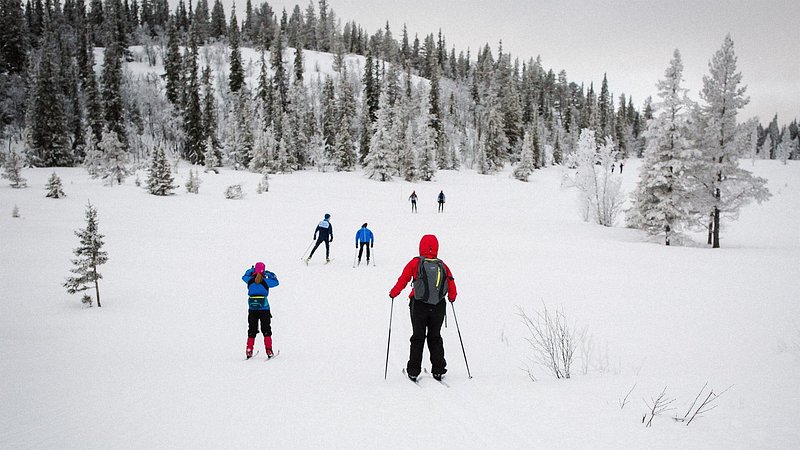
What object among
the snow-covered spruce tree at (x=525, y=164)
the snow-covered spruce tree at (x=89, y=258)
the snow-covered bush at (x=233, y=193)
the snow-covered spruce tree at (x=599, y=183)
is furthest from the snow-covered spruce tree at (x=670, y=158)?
the snow-covered spruce tree at (x=525, y=164)

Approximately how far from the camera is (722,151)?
21.1 meters

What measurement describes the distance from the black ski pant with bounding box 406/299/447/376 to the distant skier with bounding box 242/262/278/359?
Result: 2.56 m

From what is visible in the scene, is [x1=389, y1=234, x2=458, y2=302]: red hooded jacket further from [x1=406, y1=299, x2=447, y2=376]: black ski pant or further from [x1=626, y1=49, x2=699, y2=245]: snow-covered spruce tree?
[x1=626, y1=49, x2=699, y2=245]: snow-covered spruce tree

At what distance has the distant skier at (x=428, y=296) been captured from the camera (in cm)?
497

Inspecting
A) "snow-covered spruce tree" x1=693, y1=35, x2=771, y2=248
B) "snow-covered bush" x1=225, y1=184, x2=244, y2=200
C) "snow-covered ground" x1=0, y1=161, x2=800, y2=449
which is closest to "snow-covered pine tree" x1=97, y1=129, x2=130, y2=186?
"snow-covered bush" x1=225, y1=184, x2=244, y2=200

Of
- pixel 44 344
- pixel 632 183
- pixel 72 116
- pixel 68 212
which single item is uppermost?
pixel 72 116

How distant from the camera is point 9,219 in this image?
1988 cm

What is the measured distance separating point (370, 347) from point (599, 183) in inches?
1123

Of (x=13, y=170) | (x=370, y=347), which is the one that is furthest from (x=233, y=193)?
(x=370, y=347)

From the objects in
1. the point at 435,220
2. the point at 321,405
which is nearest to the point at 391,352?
the point at 321,405

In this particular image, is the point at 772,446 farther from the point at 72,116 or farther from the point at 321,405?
the point at 72,116

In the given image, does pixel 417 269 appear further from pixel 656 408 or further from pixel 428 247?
pixel 656 408

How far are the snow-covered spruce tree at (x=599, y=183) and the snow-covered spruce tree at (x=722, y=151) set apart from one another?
24.2ft

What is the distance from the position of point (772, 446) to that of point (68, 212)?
30149 mm
